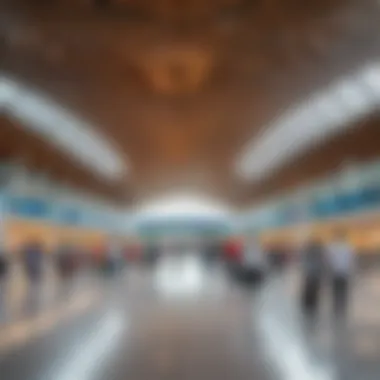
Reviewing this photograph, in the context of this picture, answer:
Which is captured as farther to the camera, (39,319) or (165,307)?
(165,307)

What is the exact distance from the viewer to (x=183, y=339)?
1298 centimetres

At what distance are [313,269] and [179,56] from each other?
22.6 feet

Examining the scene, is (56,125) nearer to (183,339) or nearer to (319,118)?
(319,118)

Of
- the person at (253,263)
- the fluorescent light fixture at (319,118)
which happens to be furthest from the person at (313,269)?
the person at (253,263)

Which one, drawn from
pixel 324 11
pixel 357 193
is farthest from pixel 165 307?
pixel 357 193

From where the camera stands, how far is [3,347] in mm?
12164

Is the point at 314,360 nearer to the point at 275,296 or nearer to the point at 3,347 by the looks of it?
the point at 3,347

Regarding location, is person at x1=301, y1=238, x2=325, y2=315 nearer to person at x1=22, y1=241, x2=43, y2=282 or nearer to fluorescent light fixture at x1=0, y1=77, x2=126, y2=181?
fluorescent light fixture at x1=0, y1=77, x2=126, y2=181

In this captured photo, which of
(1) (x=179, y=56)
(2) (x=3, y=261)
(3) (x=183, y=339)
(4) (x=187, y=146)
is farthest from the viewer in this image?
(4) (x=187, y=146)

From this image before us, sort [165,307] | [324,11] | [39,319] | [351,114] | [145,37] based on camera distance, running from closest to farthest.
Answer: [324,11], [39,319], [145,37], [165,307], [351,114]

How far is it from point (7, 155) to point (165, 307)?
46.8ft

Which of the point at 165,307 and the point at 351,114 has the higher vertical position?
the point at 351,114

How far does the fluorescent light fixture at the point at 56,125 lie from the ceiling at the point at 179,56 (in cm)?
41

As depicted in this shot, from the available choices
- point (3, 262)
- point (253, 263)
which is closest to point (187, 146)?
point (253, 263)
